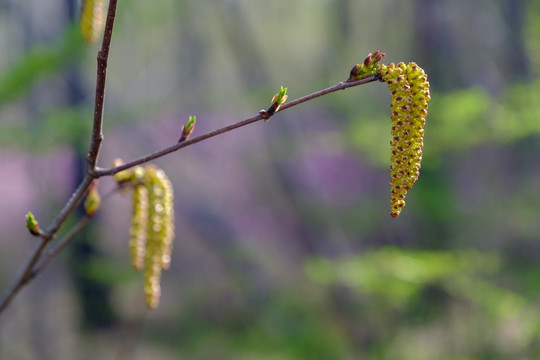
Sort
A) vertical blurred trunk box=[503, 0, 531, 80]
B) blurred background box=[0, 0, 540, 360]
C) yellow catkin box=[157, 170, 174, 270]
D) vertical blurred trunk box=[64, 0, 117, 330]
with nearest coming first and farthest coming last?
yellow catkin box=[157, 170, 174, 270], blurred background box=[0, 0, 540, 360], vertical blurred trunk box=[503, 0, 531, 80], vertical blurred trunk box=[64, 0, 117, 330]

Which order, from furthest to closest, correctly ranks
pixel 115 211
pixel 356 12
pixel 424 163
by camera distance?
pixel 115 211, pixel 356 12, pixel 424 163

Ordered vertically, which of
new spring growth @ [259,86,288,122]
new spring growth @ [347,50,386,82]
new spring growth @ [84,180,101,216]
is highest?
new spring growth @ [347,50,386,82]

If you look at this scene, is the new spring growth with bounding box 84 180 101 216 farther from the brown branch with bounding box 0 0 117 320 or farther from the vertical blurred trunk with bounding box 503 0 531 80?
the vertical blurred trunk with bounding box 503 0 531 80

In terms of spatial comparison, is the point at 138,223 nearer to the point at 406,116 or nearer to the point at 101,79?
the point at 101,79

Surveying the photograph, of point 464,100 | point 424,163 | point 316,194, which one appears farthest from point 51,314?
point 464,100

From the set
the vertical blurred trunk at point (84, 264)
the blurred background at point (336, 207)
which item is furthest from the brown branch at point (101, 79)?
the vertical blurred trunk at point (84, 264)

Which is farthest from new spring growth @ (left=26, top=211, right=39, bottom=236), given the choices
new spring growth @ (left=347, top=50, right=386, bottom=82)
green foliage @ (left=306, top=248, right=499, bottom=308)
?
green foliage @ (left=306, top=248, right=499, bottom=308)

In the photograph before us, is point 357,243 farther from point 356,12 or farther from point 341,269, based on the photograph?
point 356,12
